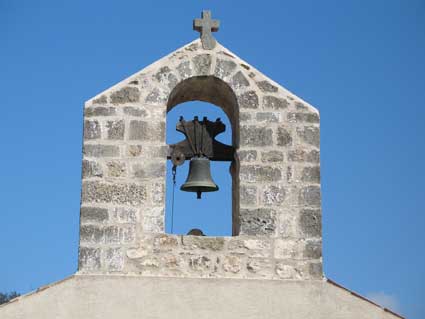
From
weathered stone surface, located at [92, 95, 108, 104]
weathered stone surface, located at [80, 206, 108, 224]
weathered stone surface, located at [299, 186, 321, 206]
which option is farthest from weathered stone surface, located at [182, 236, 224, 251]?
weathered stone surface, located at [92, 95, 108, 104]

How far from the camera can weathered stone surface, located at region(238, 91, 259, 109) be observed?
764 centimetres

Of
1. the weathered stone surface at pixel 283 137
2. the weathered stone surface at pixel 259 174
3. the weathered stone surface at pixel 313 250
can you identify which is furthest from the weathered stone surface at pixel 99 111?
the weathered stone surface at pixel 313 250

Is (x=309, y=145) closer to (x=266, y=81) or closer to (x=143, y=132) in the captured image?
(x=266, y=81)

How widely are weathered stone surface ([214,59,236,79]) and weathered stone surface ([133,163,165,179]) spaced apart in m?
1.01

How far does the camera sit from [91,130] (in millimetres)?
7457

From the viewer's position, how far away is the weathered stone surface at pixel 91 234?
7.15 metres

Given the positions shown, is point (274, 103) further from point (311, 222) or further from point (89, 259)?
point (89, 259)

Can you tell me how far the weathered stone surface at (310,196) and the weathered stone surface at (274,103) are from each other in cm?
76

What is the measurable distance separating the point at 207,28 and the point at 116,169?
1.59 m

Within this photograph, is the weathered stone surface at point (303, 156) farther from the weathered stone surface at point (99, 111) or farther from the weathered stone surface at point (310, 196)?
the weathered stone surface at point (99, 111)

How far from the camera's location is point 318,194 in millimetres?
7473

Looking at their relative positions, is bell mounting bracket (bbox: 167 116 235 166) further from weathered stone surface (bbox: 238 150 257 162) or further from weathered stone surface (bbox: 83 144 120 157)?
weathered stone surface (bbox: 83 144 120 157)

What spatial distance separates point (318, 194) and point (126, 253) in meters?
1.72

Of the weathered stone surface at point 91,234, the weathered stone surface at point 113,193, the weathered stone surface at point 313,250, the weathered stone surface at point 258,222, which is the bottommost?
the weathered stone surface at point 313,250
